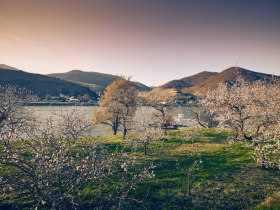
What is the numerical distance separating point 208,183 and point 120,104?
26.7 meters

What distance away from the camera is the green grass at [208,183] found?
17375mm

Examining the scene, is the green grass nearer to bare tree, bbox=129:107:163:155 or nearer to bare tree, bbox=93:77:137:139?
bare tree, bbox=129:107:163:155

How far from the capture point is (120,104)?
146 feet

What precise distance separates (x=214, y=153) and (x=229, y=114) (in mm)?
7506

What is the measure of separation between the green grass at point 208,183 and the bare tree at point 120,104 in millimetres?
14085

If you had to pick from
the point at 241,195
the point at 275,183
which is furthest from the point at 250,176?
the point at 241,195

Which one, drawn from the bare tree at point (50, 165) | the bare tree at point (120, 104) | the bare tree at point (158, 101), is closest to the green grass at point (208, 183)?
the bare tree at point (50, 165)

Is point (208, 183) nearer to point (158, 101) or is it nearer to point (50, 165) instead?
point (50, 165)

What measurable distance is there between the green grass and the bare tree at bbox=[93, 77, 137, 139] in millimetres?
14085

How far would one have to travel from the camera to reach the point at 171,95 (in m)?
50.2

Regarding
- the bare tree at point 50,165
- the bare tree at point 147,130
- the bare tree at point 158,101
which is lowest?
the bare tree at point 147,130

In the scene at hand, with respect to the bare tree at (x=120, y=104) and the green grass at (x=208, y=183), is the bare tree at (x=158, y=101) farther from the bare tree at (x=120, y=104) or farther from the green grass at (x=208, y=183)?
the green grass at (x=208, y=183)

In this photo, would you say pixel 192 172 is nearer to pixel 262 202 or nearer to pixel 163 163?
pixel 163 163

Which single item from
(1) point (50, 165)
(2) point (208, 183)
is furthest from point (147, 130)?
(1) point (50, 165)
